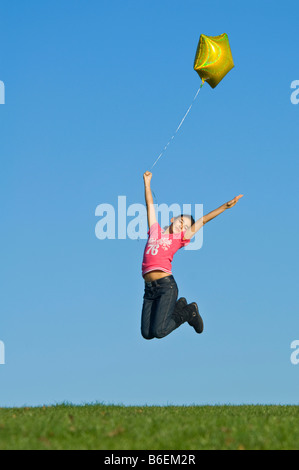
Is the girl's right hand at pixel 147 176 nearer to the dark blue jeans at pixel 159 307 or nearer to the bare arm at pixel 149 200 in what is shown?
the bare arm at pixel 149 200

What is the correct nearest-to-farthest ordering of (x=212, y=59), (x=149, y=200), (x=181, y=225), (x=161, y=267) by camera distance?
(x=161, y=267), (x=149, y=200), (x=181, y=225), (x=212, y=59)

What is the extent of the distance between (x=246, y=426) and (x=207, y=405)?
591 cm

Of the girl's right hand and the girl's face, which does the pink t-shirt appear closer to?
the girl's face

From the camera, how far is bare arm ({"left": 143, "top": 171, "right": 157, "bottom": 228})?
41.9 ft

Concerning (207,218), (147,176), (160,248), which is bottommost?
(160,248)

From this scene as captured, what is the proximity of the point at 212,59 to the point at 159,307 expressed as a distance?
5.58 m

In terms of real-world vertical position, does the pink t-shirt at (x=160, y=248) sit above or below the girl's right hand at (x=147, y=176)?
below

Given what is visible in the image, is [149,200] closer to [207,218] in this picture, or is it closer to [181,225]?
[181,225]

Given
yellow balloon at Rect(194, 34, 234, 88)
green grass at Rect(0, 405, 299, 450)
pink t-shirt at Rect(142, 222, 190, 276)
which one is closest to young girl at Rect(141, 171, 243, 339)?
pink t-shirt at Rect(142, 222, 190, 276)

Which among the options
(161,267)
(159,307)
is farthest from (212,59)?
(159,307)

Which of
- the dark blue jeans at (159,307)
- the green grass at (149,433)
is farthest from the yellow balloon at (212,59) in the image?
the green grass at (149,433)

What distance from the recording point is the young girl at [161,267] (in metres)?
12.7

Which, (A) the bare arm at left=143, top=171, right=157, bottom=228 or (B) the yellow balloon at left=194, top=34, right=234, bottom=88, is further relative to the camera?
(B) the yellow balloon at left=194, top=34, right=234, bottom=88

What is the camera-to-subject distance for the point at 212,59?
45.2ft
